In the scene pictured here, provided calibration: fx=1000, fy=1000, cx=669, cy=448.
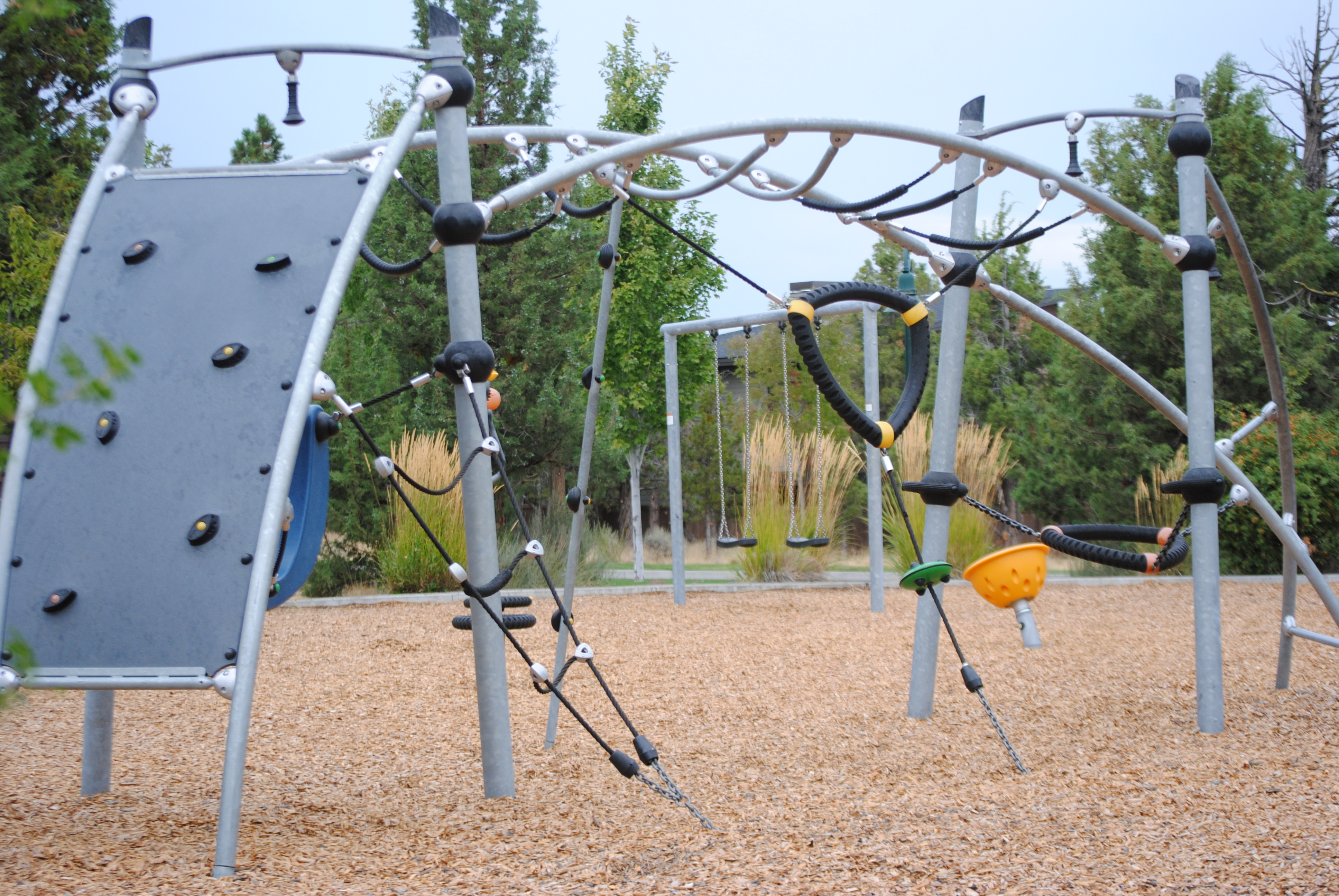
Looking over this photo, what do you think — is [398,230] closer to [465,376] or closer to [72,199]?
[72,199]

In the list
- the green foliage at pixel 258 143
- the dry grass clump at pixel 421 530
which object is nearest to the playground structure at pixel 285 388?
the dry grass clump at pixel 421 530

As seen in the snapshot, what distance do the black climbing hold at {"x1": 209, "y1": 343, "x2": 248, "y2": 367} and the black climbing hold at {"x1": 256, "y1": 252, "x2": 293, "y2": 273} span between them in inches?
8.6

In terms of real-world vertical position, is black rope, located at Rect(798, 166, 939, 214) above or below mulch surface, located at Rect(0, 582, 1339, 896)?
above

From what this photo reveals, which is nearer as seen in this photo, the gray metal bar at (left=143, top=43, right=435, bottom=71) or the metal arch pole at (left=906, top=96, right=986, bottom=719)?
the gray metal bar at (left=143, top=43, right=435, bottom=71)

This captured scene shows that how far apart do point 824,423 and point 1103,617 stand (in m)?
8.66

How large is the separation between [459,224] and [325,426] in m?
0.66

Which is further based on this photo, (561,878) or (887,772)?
(887,772)

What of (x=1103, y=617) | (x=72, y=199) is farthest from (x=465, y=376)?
(x=72, y=199)

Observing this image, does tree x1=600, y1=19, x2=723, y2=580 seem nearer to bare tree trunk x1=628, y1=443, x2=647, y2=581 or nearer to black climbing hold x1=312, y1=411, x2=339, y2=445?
bare tree trunk x1=628, y1=443, x2=647, y2=581

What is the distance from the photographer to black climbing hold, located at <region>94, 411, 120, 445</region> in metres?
2.40

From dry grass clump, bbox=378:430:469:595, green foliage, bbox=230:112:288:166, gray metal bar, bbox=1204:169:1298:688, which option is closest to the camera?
gray metal bar, bbox=1204:169:1298:688

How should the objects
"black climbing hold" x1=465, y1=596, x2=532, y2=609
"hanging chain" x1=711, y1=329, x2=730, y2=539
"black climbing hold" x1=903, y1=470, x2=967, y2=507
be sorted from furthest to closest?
"hanging chain" x1=711, y1=329, x2=730, y2=539 → "black climbing hold" x1=903, y1=470, x2=967, y2=507 → "black climbing hold" x1=465, y1=596, x2=532, y2=609

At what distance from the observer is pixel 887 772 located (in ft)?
10.6

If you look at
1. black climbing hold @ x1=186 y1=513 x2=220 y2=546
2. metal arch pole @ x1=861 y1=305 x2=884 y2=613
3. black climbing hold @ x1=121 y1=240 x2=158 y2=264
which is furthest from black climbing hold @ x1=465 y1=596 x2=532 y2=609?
metal arch pole @ x1=861 y1=305 x2=884 y2=613
